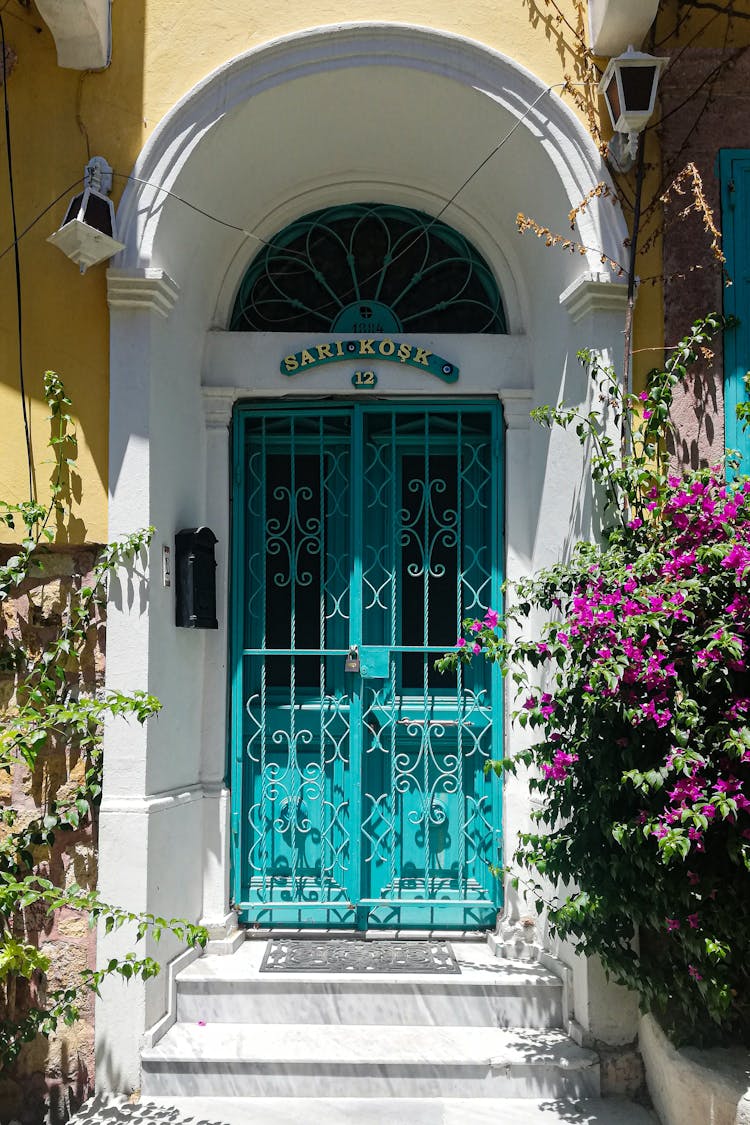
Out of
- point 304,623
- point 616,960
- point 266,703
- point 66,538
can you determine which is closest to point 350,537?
point 304,623

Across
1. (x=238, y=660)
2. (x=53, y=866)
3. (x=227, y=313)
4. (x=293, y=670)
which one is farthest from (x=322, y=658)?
(x=227, y=313)

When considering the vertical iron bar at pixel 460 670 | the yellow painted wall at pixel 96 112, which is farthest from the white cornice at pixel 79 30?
the vertical iron bar at pixel 460 670

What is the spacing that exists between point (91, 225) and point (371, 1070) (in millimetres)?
3500

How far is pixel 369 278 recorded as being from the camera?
199 inches

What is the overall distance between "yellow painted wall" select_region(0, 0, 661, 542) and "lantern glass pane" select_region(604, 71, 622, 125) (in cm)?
24

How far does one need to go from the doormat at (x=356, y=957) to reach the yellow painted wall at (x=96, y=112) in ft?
6.72

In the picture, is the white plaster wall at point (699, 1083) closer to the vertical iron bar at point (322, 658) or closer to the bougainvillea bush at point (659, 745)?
the bougainvillea bush at point (659, 745)

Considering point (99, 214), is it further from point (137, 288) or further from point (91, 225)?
point (137, 288)

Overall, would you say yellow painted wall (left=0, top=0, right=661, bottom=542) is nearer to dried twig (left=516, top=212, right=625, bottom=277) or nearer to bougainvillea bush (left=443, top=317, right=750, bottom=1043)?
dried twig (left=516, top=212, right=625, bottom=277)

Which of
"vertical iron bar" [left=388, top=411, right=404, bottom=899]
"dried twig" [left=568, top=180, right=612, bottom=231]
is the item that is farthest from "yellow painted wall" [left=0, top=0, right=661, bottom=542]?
"vertical iron bar" [left=388, top=411, right=404, bottom=899]

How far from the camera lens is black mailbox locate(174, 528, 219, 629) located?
4.39m

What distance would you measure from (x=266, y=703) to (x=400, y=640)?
73cm

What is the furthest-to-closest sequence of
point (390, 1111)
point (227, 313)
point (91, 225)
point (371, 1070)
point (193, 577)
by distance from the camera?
point (227, 313)
point (193, 577)
point (91, 225)
point (371, 1070)
point (390, 1111)

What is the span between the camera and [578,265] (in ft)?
14.0
